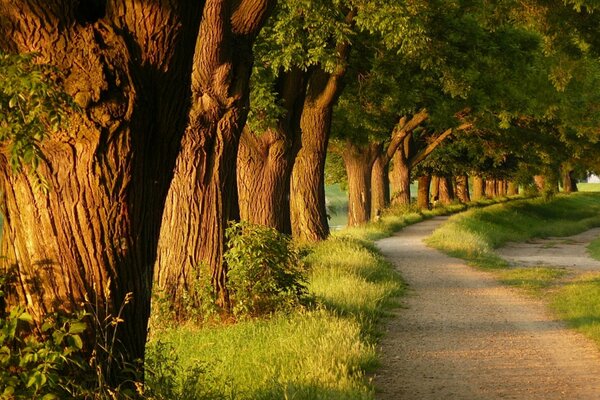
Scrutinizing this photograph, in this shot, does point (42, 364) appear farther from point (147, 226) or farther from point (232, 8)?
point (232, 8)

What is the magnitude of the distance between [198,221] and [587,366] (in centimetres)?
560

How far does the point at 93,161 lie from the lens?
20.5 feet

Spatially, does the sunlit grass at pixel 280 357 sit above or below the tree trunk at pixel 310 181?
below

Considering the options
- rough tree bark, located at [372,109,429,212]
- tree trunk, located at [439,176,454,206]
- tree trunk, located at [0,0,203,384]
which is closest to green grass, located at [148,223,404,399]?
tree trunk, located at [0,0,203,384]

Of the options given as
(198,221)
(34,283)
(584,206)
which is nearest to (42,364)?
(34,283)

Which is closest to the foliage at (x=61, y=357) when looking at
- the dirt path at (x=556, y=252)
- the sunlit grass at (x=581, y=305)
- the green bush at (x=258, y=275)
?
the green bush at (x=258, y=275)

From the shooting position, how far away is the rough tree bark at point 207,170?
13070mm

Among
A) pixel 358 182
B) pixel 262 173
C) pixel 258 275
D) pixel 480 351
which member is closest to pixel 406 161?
pixel 358 182

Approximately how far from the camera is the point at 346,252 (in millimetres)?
20484

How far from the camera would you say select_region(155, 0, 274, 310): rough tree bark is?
13.1 metres

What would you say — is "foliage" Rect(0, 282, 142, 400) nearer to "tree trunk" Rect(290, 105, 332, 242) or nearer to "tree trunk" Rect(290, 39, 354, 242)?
"tree trunk" Rect(290, 39, 354, 242)

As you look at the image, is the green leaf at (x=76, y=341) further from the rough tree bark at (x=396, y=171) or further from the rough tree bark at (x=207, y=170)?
the rough tree bark at (x=396, y=171)

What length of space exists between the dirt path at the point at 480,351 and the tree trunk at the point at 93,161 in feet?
11.0

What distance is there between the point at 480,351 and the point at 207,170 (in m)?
4.60
